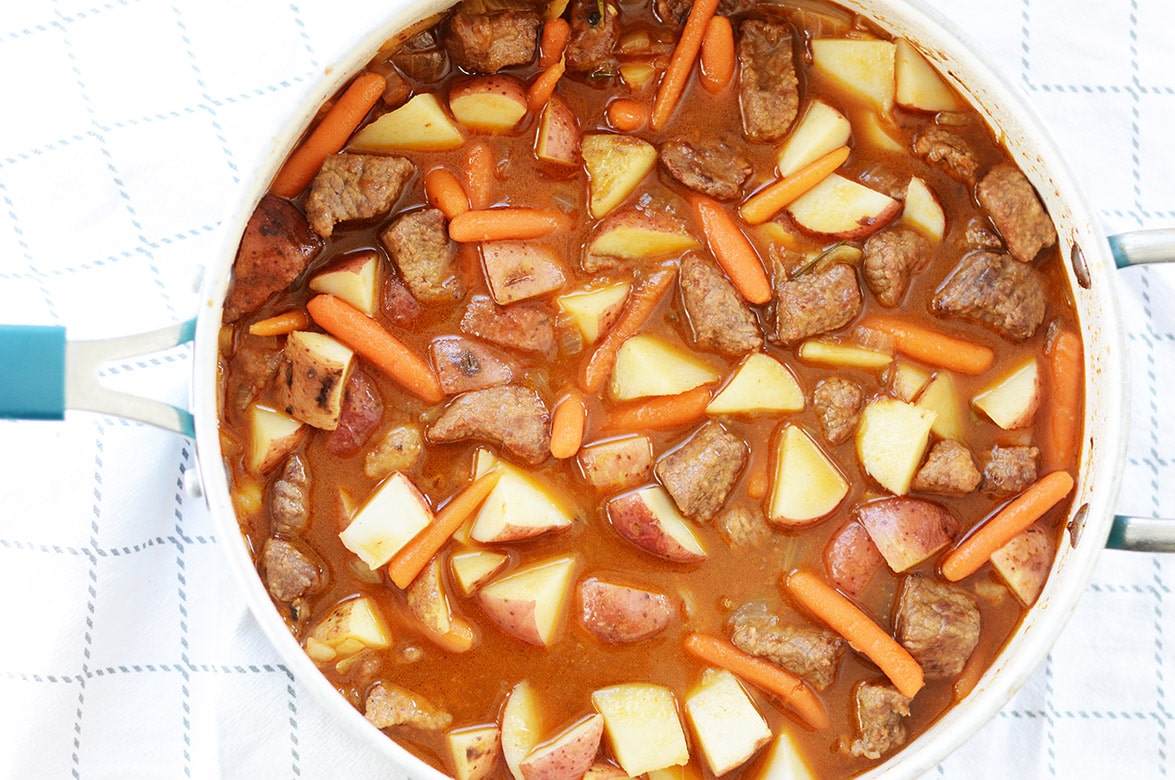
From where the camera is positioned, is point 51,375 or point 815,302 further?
point 815,302

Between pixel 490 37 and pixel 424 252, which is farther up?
pixel 490 37

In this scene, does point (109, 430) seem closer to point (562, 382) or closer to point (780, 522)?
point (562, 382)

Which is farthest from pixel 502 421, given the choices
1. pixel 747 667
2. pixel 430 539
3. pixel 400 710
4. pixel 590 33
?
pixel 590 33

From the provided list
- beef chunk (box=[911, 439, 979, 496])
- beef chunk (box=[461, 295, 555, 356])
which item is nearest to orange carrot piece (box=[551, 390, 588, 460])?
beef chunk (box=[461, 295, 555, 356])

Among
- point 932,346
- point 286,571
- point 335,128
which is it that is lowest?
point 286,571

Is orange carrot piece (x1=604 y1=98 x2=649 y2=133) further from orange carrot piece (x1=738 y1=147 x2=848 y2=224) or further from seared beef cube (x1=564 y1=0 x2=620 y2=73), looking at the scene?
orange carrot piece (x1=738 y1=147 x2=848 y2=224)

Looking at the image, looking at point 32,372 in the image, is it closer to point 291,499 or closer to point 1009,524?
point 291,499

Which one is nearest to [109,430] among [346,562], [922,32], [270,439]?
[270,439]
